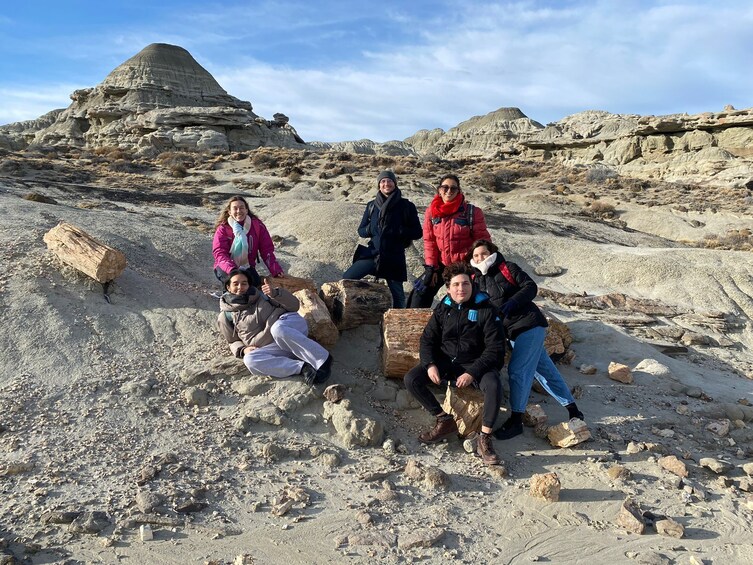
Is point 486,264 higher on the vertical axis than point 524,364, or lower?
higher

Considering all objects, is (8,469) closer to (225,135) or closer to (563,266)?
(563,266)

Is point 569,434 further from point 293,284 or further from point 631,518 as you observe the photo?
point 293,284

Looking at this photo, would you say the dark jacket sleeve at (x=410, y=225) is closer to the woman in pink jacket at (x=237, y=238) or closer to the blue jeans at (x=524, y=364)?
the woman in pink jacket at (x=237, y=238)

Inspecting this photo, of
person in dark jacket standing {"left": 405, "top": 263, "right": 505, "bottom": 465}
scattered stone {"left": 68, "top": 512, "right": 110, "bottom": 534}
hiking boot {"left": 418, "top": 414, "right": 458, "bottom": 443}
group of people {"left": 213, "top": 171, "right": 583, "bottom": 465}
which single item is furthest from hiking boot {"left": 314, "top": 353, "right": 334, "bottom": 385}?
scattered stone {"left": 68, "top": 512, "right": 110, "bottom": 534}

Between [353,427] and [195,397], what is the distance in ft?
4.32

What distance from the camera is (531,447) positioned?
4.28m

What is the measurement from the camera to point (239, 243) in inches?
204

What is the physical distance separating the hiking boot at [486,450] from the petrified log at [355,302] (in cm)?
194

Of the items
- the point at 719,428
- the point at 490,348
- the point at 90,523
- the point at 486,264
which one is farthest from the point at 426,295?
the point at 90,523

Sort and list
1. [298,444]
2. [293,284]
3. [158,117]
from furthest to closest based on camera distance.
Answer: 1. [158,117]
2. [293,284]
3. [298,444]

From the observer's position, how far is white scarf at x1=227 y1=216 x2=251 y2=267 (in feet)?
17.0

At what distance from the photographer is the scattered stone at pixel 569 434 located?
4195mm

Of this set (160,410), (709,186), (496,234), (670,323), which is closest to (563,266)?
(496,234)

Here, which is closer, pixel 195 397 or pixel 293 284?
pixel 195 397
